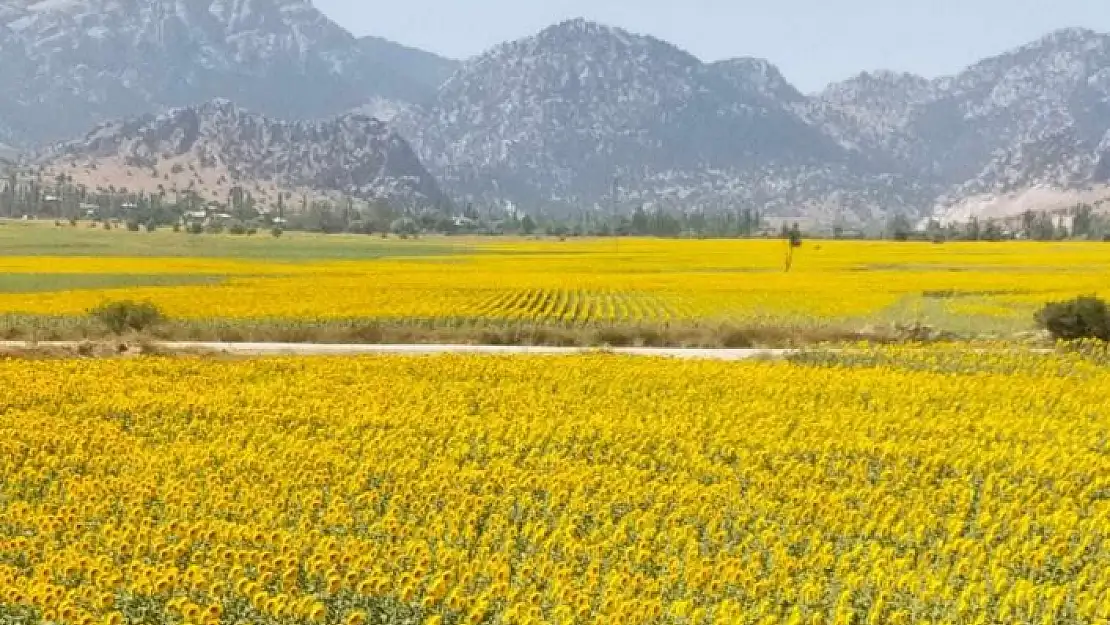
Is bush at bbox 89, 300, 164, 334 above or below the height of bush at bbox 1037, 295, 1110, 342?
below

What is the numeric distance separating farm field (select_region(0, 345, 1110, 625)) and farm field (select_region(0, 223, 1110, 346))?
56.0 feet

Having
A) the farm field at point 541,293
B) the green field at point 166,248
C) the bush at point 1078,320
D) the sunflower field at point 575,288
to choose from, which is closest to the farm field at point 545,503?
the farm field at point 541,293

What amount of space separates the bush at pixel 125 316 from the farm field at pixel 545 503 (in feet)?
52.7

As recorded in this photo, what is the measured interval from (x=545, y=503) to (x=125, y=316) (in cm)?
2970

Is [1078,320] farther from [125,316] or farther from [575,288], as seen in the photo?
[575,288]

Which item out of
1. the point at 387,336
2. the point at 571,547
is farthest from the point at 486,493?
the point at 387,336

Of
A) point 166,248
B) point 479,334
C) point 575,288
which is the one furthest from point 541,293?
point 166,248

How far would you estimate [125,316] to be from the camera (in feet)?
132

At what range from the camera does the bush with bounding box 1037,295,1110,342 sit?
3944cm

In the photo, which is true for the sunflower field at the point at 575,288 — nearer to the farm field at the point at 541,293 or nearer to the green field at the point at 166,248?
the farm field at the point at 541,293

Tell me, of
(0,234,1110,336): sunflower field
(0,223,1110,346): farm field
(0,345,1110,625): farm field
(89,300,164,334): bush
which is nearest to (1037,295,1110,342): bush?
(0,223,1110,346): farm field

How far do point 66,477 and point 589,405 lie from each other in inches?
366

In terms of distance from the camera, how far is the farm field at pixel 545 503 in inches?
402

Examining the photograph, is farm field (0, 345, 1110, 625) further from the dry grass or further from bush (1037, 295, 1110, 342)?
bush (1037, 295, 1110, 342)
